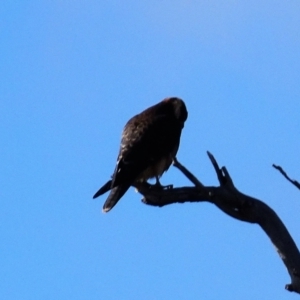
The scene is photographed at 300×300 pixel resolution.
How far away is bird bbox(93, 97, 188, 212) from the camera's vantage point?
6230 mm

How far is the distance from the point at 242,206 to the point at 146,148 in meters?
2.28

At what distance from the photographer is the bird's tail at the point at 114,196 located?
19.9ft

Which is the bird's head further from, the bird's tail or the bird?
the bird's tail

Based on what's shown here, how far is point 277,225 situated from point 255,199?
197 millimetres

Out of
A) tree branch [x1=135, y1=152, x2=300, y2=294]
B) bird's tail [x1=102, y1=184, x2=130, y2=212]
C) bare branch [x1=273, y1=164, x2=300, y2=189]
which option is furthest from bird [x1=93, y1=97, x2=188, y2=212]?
bare branch [x1=273, y1=164, x2=300, y2=189]

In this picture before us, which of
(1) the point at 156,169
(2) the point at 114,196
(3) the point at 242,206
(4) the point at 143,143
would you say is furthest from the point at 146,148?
(3) the point at 242,206

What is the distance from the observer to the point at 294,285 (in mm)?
4047

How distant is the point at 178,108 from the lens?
24.4 feet

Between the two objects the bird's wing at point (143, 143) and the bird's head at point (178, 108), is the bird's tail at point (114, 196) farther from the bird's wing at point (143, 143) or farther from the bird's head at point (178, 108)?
the bird's head at point (178, 108)

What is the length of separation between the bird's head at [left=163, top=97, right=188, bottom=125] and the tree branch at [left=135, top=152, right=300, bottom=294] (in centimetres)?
237

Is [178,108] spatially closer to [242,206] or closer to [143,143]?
[143,143]

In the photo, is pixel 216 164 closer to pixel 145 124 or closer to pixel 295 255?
pixel 295 255

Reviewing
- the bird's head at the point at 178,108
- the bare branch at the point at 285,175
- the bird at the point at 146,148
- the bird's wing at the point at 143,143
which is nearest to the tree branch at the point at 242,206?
the bare branch at the point at 285,175

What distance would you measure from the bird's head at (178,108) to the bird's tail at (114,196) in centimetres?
126
